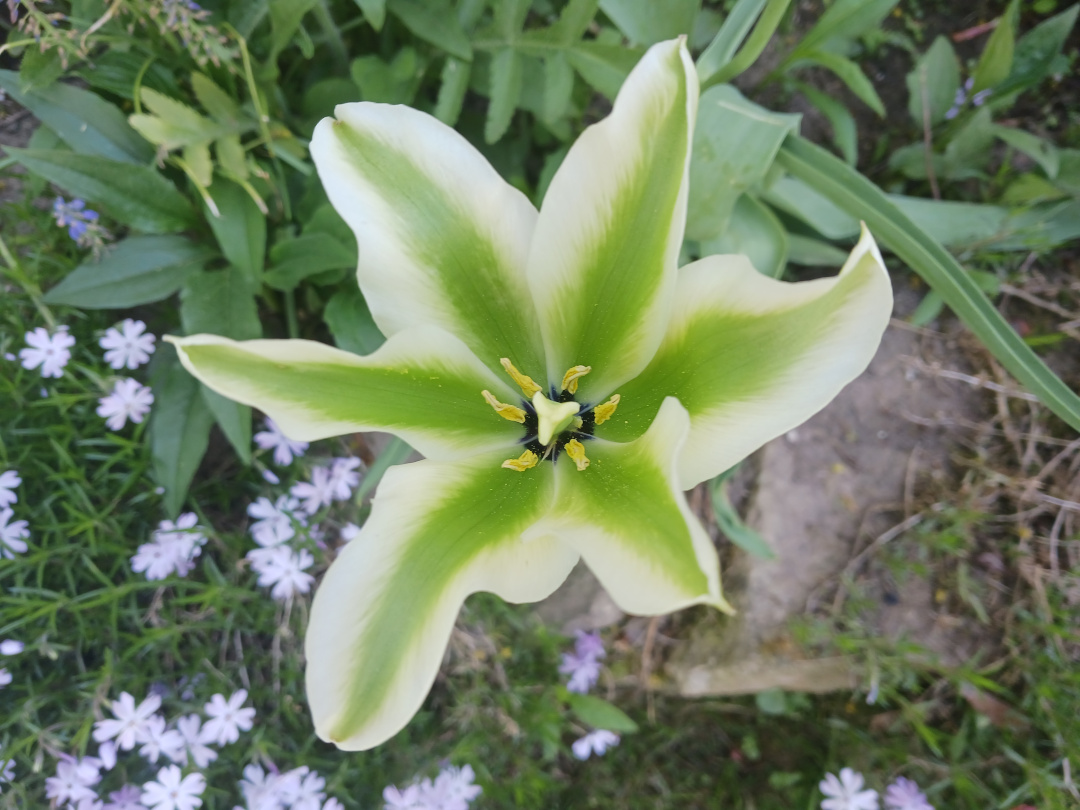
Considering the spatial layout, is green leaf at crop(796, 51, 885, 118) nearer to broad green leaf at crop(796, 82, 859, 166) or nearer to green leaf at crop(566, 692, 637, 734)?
broad green leaf at crop(796, 82, 859, 166)

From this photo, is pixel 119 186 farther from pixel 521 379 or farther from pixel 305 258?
pixel 521 379

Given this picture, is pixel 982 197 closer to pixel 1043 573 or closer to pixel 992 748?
pixel 1043 573

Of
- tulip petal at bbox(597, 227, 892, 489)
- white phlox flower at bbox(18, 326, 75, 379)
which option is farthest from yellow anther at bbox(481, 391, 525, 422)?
white phlox flower at bbox(18, 326, 75, 379)

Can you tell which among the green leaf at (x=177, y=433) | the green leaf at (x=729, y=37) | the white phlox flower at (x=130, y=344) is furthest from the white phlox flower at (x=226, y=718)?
the green leaf at (x=729, y=37)

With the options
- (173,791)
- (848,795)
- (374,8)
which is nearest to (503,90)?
(374,8)

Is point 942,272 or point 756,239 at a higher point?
point 942,272

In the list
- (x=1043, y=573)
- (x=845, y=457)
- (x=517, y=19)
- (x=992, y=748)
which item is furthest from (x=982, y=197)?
(x=992, y=748)

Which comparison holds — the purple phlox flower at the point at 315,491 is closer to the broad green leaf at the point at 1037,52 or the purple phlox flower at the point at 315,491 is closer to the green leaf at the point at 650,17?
the green leaf at the point at 650,17
